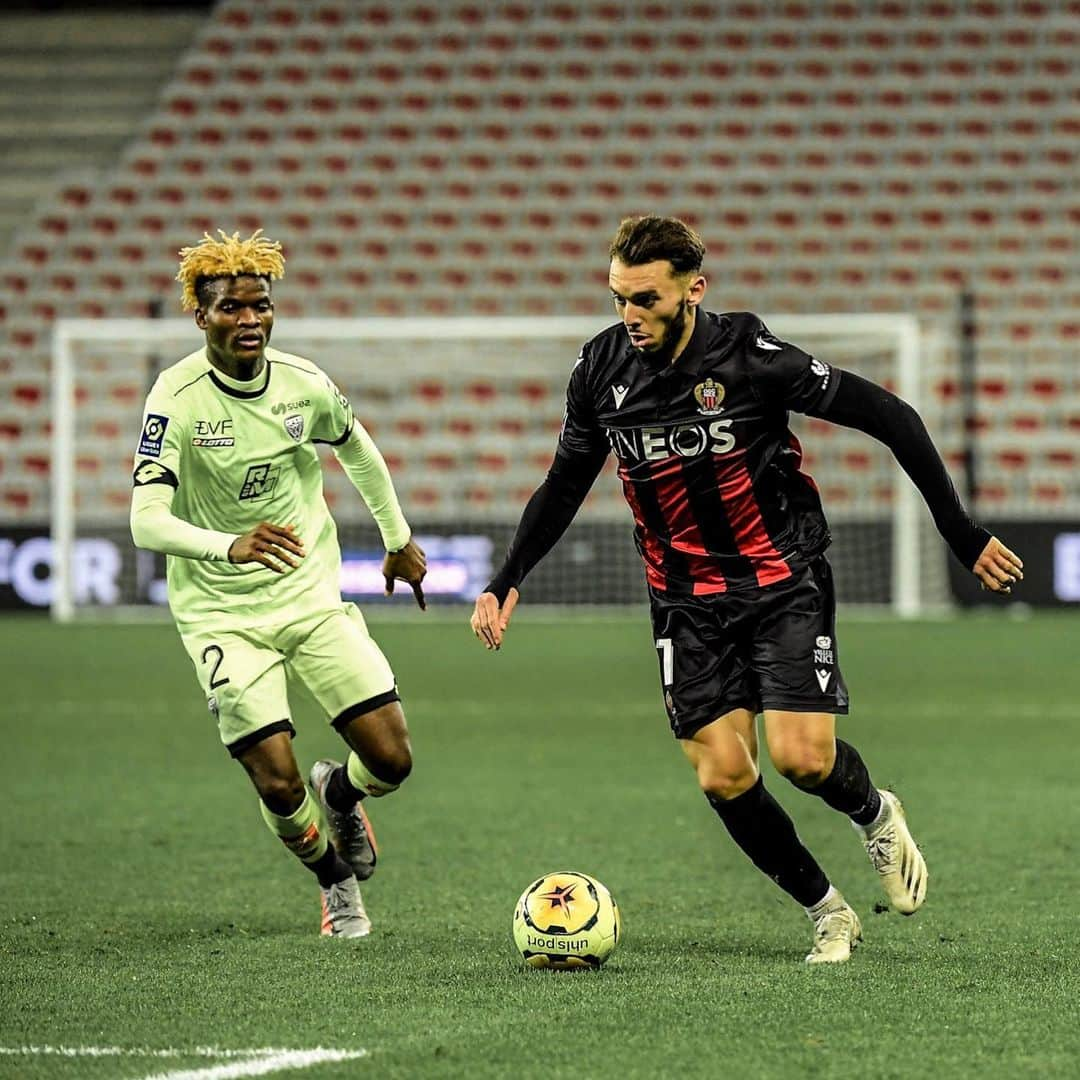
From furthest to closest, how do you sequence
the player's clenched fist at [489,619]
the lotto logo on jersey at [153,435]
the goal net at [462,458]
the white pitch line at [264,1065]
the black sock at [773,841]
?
the goal net at [462,458] < the lotto logo on jersey at [153,435] < the player's clenched fist at [489,619] < the black sock at [773,841] < the white pitch line at [264,1065]

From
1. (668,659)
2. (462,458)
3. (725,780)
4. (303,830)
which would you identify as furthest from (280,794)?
(462,458)

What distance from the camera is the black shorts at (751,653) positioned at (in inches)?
201

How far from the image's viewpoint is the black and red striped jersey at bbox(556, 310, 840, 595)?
16.9ft

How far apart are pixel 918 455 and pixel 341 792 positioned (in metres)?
2.05

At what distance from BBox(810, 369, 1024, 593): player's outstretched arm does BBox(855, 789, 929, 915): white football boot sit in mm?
698

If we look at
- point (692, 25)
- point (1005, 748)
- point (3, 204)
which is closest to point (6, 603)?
point (3, 204)

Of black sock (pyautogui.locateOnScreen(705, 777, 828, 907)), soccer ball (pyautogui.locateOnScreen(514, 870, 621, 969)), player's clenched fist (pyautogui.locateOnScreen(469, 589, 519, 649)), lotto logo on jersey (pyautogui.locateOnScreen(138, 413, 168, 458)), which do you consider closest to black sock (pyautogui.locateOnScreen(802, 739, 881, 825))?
black sock (pyautogui.locateOnScreen(705, 777, 828, 907))

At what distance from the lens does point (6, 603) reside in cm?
1886

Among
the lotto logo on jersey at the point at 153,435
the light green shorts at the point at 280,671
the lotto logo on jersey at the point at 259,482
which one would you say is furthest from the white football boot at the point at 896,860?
the lotto logo on jersey at the point at 153,435

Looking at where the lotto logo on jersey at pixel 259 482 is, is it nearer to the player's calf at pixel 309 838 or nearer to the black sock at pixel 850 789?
the player's calf at pixel 309 838

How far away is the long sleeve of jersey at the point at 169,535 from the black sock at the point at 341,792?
Result: 35.8 inches

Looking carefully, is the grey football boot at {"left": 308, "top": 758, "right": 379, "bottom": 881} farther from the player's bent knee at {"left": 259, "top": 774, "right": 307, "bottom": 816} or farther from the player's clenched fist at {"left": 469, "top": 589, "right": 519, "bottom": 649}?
the player's clenched fist at {"left": 469, "top": 589, "right": 519, "bottom": 649}

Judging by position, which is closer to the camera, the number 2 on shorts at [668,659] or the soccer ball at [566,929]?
the soccer ball at [566,929]

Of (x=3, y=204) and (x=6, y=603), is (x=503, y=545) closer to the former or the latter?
(x=6, y=603)
